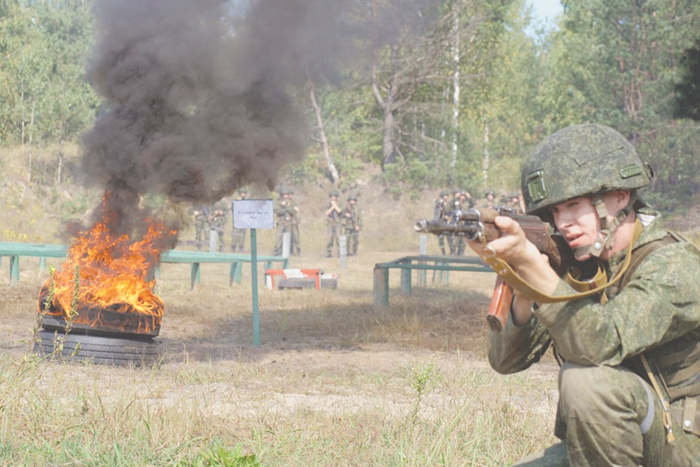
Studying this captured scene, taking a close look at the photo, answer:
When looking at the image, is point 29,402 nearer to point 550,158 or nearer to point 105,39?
point 550,158

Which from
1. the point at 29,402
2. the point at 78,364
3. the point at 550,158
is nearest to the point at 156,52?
the point at 78,364

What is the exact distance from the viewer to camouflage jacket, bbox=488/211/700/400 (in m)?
2.58

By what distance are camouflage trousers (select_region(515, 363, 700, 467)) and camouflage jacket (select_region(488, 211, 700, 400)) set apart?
64 millimetres

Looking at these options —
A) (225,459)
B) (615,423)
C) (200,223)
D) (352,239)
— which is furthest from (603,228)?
(200,223)

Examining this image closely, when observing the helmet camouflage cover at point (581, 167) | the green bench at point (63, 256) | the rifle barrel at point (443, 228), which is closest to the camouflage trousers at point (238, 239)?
the green bench at point (63, 256)

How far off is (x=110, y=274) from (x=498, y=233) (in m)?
5.12

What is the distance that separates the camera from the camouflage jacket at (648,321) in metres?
2.58

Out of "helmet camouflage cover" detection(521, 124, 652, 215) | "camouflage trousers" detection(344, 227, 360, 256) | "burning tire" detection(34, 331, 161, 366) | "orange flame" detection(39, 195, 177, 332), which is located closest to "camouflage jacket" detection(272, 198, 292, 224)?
"camouflage trousers" detection(344, 227, 360, 256)

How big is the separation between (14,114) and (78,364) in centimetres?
2539

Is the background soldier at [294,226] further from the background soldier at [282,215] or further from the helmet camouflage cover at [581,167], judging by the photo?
the helmet camouflage cover at [581,167]

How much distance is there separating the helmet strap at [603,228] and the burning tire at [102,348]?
14.9 ft

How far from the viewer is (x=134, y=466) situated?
3711 millimetres

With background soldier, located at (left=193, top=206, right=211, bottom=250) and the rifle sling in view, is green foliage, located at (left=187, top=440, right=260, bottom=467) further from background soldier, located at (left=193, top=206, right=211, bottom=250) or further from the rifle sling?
background soldier, located at (left=193, top=206, right=211, bottom=250)

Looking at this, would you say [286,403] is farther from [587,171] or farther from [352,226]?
[352,226]
